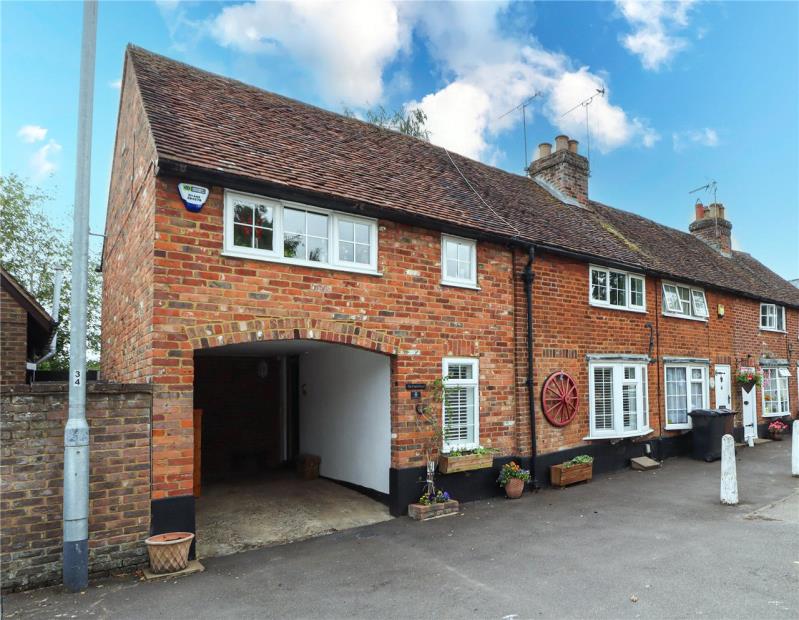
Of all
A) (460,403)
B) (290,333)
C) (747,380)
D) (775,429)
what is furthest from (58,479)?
(775,429)

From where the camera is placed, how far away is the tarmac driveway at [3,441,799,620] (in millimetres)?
4941

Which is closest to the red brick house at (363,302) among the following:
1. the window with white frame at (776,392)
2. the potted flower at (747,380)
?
the potted flower at (747,380)

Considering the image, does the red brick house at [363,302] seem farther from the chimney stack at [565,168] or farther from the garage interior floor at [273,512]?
the garage interior floor at [273,512]

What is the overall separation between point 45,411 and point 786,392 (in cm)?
2171

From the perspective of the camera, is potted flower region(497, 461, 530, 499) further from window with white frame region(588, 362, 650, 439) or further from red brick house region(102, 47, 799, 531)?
window with white frame region(588, 362, 650, 439)

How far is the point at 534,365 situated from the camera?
10266mm

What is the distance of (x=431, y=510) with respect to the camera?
8.11 metres

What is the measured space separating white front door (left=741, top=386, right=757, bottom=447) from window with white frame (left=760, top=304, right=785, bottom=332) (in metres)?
3.02

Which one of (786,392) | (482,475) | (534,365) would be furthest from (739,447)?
(482,475)

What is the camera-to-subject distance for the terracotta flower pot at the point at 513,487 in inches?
367

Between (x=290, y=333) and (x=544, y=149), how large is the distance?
11.6 metres

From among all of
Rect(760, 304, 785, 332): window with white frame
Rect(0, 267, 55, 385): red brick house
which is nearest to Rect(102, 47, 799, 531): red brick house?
Rect(0, 267, 55, 385): red brick house

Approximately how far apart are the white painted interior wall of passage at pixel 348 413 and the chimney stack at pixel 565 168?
355 inches

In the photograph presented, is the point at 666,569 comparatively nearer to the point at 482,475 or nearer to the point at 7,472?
the point at 482,475
